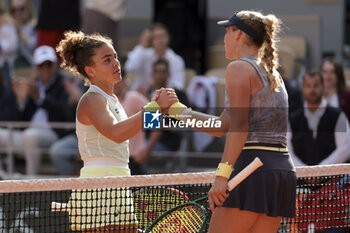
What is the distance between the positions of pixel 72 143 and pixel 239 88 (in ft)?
17.0

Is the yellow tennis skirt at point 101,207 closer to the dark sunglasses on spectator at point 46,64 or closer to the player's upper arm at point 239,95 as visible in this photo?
the player's upper arm at point 239,95

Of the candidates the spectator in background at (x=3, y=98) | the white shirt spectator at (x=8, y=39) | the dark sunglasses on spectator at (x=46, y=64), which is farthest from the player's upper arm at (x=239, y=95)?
the white shirt spectator at (x=8, y=39)

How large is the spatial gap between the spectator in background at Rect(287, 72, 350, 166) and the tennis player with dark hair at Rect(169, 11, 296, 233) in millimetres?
3265

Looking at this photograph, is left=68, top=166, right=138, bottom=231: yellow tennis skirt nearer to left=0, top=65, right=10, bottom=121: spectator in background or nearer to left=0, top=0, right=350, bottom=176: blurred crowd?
left=0, top=0, right=350, bottom=176: blurred crowd

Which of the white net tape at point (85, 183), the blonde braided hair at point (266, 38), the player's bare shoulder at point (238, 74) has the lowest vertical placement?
the white net tape at point (85, 183)

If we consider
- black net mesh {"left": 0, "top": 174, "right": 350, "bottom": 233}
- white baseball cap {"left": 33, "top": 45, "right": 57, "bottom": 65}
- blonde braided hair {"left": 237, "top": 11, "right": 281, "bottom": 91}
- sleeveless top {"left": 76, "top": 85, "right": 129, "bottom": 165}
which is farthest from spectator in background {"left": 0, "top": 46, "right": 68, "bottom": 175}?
blonde braided hair {"left": 237, "top": 11, "right": 281, "bottom": 91}

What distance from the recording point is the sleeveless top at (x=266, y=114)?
3.39m

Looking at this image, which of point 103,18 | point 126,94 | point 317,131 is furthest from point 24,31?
point 317,131

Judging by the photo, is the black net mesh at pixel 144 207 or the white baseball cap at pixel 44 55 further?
the white baseball cap at pixel 44 55

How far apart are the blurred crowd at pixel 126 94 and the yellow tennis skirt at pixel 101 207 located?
9.92 feet

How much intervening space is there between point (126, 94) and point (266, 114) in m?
3.83

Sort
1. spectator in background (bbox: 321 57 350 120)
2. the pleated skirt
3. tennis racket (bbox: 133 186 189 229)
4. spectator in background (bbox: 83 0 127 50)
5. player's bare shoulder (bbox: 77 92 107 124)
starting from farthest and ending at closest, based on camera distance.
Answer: spectator in background (bbox: 83 0 127 50) → spectator in background (bbox: 321 57 350 120) → tennis racket (bbox: 133 186 189 229) → player's bare shoulder (bbox: 77 92 107 124) → the pleated skirt

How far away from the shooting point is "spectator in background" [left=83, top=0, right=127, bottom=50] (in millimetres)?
8656

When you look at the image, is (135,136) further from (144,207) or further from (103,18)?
(144,207)
